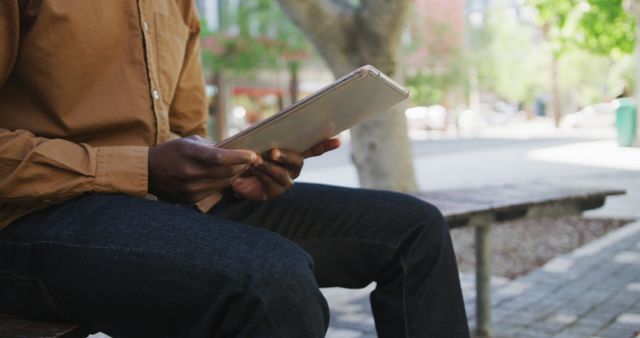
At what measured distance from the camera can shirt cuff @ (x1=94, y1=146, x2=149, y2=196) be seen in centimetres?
165

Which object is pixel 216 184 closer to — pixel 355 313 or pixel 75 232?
pixel 75 232

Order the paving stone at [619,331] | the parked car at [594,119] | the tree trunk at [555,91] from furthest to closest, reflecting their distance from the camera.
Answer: the tree trunk at [555,91] < the parked car at [594,119] < the paving stone at [619,331]

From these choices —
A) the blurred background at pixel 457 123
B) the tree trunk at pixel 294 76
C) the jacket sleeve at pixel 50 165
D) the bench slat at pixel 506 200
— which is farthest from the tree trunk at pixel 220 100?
the jacket sleeve at pixel 50 165

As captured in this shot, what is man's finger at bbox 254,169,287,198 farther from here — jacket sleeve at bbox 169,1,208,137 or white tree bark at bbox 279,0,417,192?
white tree bark at bbox 279,0,417,192

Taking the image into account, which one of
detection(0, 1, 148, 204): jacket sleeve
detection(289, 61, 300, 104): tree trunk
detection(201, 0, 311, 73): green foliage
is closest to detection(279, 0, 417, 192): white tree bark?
detection(0, 1, 148, 204): jacket sleeve

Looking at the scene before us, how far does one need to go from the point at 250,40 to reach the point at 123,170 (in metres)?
27.4

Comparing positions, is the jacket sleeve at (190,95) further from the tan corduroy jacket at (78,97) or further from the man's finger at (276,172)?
the man's finger at (276,172)

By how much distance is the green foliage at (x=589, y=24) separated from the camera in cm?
1243

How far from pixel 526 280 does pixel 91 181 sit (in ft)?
12.0

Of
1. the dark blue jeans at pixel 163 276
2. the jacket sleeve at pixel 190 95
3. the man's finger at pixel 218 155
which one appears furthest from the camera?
the jacket sleeve at pixel 190 95

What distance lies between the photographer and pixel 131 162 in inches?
65.2

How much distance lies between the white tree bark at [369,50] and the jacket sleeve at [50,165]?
3.40m

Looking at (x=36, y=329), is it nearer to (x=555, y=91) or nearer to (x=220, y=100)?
(x=220, y=100)

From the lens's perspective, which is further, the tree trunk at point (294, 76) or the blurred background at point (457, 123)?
the tree trunk at point (294, 76)
